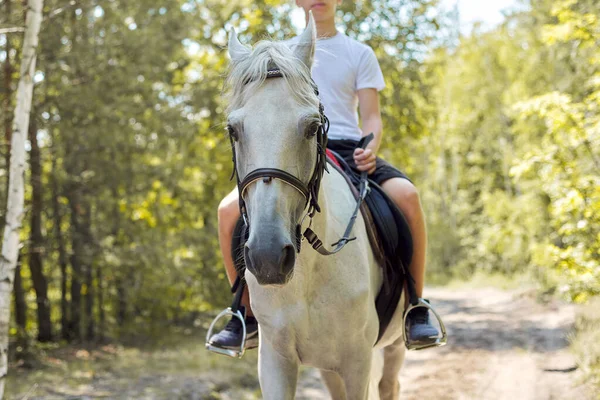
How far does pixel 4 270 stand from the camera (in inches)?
206

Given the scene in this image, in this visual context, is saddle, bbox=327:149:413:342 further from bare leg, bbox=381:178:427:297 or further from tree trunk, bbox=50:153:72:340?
tree trunk, bbox=50:153:72:340

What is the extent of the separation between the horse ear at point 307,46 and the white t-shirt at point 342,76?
94cm

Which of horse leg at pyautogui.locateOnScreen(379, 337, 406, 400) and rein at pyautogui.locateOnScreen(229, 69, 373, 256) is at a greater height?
rein at pyautogui.locateOnScreen(229, 69, 373, 256)

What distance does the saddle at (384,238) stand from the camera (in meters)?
3.68

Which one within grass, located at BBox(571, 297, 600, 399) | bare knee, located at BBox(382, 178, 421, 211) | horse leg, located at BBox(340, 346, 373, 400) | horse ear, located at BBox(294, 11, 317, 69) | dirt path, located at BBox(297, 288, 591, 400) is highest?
horse ear, located at BBox(294, 11, 317, 69)

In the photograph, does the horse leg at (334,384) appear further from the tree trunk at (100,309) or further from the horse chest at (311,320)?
the tree trunk at (100,309)

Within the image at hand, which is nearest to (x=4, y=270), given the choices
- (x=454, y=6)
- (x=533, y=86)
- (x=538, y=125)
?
(x=454, y=6)

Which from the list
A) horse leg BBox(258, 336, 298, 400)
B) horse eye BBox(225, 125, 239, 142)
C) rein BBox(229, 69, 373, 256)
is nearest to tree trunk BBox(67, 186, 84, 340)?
horse leg BBox(258, 336, 298, 400)

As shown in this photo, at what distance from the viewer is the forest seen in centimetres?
827

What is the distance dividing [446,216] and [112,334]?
3099 centimetres

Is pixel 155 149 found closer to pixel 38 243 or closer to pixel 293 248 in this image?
pixel 38 243

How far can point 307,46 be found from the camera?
287cm

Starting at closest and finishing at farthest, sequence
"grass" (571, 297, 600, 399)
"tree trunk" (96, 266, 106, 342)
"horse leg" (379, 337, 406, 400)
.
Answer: "horse leg" (379, 337, 406, 400)
"grass" (571, 297, 600, 399)
"tree trunk" (96, 266, 106, 342)

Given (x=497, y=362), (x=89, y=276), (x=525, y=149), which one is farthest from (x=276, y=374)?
(x=525, y=149)
